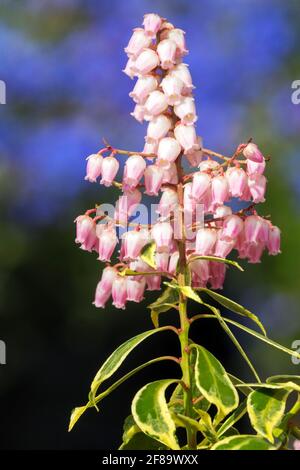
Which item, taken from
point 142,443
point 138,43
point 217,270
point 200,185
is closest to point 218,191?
point 200,185

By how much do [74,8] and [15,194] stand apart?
63.7 inches

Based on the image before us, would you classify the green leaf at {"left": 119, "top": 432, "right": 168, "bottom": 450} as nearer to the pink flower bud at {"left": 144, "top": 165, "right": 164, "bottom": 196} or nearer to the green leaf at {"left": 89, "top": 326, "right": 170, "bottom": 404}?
the green leaf at {"left": 89, "top": 326, "right": 170, "bottom": 404}

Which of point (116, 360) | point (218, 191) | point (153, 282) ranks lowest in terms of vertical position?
point (116, 360)

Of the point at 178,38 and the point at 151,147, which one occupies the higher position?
the point at 178,38

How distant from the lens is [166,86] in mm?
1043

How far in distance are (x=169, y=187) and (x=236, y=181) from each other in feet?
0.29

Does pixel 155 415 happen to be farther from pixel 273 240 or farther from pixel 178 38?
pixel 178 38

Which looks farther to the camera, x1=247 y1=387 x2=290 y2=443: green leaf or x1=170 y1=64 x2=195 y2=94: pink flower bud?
x1=170 y1=64 x2=195 y2=94: pink flower bud

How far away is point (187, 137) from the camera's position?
1.03 metres

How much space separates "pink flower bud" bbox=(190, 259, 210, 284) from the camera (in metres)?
1.09

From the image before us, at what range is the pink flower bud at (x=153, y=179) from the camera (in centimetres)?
104

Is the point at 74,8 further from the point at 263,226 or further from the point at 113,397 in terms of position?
the point at 263,226

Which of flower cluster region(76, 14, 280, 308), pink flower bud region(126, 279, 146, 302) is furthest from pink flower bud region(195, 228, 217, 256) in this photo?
pink flower bud region(126, 279, 146, 302)

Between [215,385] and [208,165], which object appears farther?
[208,165]
